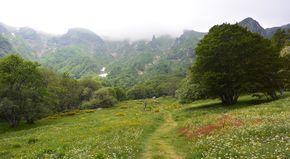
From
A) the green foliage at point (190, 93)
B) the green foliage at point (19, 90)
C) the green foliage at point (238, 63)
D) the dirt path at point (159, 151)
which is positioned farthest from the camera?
the green foliage at point (19, 90)

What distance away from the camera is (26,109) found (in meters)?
62.2

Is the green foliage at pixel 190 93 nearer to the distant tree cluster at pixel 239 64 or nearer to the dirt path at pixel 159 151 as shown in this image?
the distant tree cluster at pixel 239 64

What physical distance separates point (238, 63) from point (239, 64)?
0.52 meters

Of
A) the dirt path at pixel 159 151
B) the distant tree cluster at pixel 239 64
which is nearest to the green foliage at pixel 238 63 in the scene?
the distant tree cluster at pixel 239 64

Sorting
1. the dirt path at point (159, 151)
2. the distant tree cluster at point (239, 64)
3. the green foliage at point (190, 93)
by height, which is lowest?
the dirt path at point (159, 151)

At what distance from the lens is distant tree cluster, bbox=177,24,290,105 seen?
52.0 m

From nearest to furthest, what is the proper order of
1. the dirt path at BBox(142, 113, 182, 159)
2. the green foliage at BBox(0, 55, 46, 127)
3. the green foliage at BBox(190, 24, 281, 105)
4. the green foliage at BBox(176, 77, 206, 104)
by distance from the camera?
the dirt path at BBox(142, 113, 182, 159) < the green foliage at BBox(190, 24, 281, 105) < the green foliage at BBox(176, 77, 206, 104) < the green foliage at BBox(0, 55, 46, 127)

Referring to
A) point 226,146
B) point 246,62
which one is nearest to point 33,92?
point 246,62

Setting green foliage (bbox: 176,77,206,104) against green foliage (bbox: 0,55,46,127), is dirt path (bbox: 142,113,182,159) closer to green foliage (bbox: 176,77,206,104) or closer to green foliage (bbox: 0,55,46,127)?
green foliage (bbox: 176,77,206,104)

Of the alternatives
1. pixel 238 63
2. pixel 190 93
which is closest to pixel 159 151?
A: pixel 238 63

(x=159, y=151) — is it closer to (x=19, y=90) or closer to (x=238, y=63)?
(x=238, y=63)

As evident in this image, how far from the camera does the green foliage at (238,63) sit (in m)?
52.0

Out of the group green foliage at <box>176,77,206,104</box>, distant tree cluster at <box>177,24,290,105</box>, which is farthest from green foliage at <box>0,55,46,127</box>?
distant tree cluster at <box>177,24,290,105</box>

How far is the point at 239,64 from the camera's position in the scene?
5234cm
